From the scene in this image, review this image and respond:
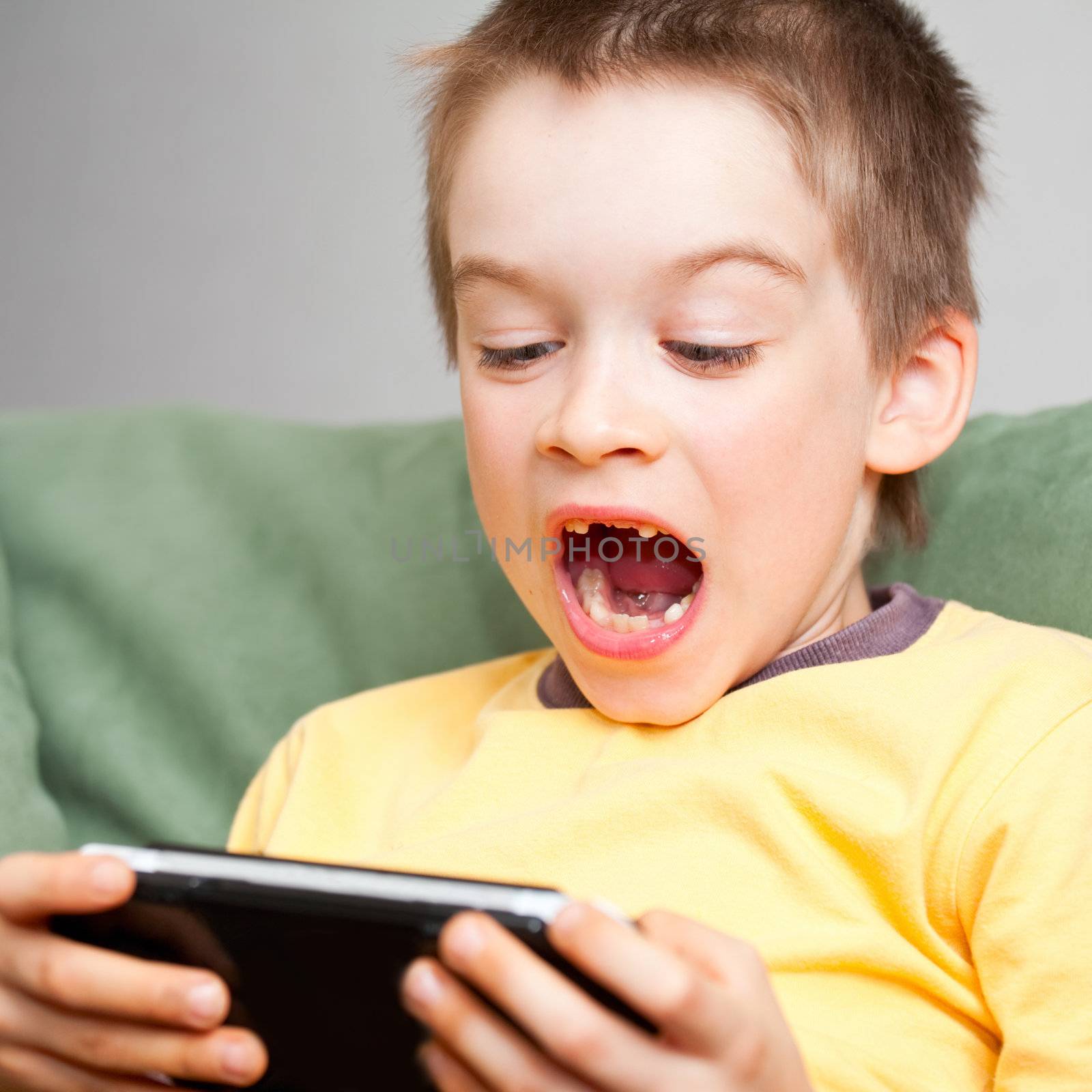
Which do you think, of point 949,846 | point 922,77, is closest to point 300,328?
point 922,77

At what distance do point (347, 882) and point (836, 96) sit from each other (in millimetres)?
711

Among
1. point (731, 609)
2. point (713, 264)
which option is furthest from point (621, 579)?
point (713, 264)

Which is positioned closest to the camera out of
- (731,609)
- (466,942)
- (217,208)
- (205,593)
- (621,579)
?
(466,942)

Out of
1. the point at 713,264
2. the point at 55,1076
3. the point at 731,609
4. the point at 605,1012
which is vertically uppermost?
the point at 713,264

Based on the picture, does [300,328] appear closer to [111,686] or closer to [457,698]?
[111,686]

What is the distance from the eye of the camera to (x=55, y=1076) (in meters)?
0.76

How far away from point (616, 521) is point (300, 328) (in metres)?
1.53

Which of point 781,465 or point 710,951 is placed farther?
point 781,465

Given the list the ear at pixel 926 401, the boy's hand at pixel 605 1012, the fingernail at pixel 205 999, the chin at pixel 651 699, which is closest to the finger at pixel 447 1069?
the boy's hand at pixel 605 1012

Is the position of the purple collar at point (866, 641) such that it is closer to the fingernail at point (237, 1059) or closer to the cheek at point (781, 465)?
the cheek at point (781, 465)

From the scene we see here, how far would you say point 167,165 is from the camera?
2.40 metres

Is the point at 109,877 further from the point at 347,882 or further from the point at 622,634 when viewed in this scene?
the point at 622,634

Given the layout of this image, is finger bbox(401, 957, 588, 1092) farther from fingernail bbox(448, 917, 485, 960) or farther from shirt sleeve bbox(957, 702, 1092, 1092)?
shirt sleeve bbox(957, 702, 1092, 1092)

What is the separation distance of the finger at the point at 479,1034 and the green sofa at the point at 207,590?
0.77 meters
